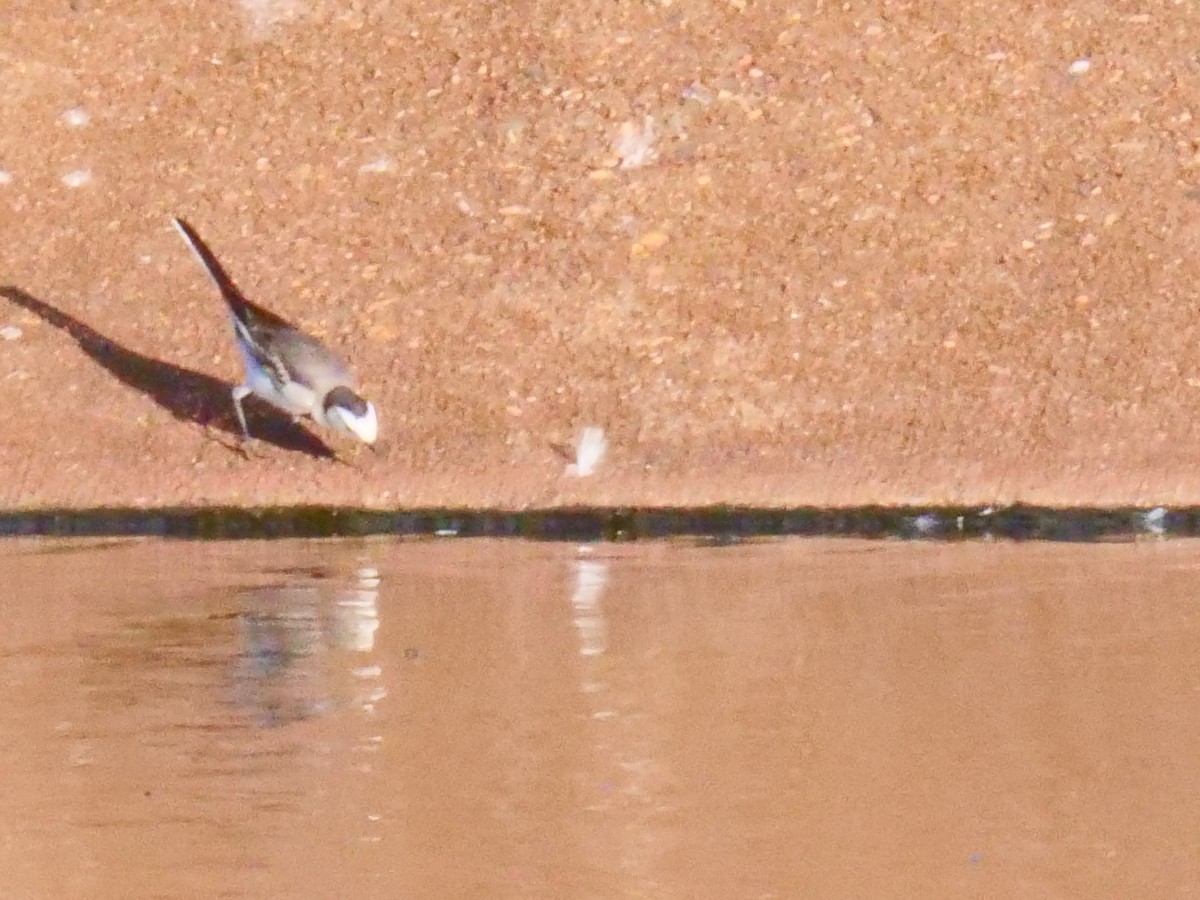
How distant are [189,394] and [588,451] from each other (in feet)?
5.72

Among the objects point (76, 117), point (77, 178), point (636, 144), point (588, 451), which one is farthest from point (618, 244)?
point (76, 117)

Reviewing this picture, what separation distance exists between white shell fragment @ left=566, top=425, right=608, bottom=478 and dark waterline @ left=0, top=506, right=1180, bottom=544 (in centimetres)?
35

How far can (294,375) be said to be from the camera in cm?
876

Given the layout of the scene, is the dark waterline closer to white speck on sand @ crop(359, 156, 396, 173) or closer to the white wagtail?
the white wagtail

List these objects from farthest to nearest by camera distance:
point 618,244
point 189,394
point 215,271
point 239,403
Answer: point 618,244 < point 189,394 < point 215,271 < point 239,403

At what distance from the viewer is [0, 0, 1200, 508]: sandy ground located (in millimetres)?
8805

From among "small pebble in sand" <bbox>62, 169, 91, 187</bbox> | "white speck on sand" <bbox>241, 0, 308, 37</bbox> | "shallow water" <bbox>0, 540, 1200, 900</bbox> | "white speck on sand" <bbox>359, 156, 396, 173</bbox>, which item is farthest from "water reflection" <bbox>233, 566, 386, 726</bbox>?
"white speck on sand" <bbox>241, 0, 308, 37</bbox>

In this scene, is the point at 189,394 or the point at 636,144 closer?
the point at 189,394

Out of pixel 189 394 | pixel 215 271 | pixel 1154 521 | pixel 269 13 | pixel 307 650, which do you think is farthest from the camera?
pixel 269 13

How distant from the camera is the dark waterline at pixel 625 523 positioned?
805 cm

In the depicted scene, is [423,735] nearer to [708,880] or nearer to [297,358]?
[708,880]

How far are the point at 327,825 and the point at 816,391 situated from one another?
4.60 m

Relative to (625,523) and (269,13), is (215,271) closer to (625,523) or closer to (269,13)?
(625,523)

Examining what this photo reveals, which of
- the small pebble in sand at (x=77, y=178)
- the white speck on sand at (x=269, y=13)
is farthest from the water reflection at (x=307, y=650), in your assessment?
the white speck on sand at (x=269, y=13)
